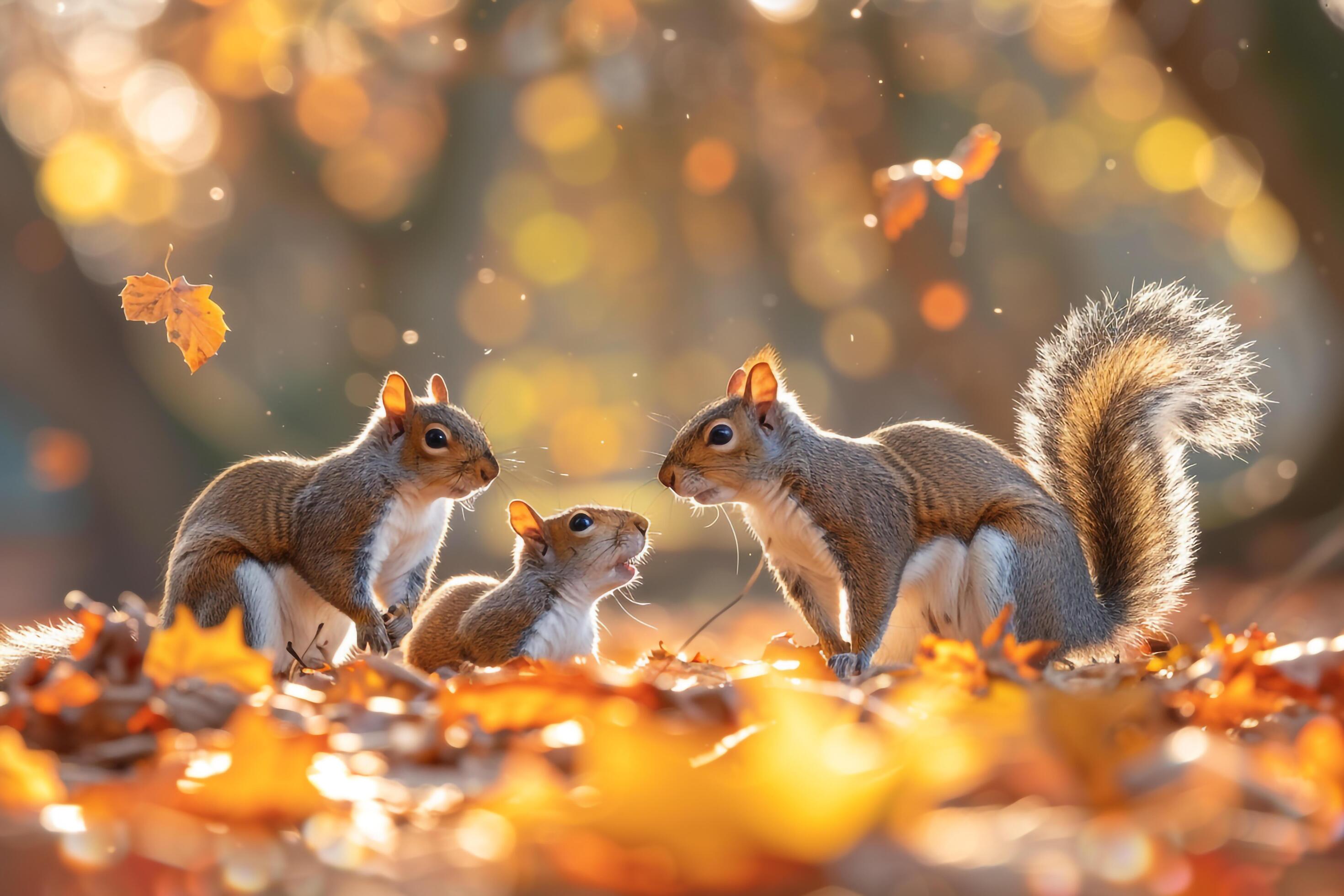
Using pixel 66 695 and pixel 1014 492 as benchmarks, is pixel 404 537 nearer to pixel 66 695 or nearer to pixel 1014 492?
pixel 66 695

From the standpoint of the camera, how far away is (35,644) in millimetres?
2666

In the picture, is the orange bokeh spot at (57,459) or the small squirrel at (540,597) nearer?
the small squirrel at (540,597)

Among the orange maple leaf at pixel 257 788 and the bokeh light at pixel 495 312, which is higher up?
the bokeh light at pixel 495 312

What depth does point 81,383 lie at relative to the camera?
641cm

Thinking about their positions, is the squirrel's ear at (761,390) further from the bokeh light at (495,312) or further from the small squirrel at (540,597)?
the bokeh light at (495,312)

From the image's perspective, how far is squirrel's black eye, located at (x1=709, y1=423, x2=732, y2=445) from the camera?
2.79 metres

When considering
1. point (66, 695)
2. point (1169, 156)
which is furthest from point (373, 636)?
point (1169, 156)

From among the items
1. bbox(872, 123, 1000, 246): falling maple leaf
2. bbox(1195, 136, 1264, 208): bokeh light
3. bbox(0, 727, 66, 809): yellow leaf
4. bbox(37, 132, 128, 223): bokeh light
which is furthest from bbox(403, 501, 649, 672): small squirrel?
bbox(1195, 136, 1264, 208): bokeh light

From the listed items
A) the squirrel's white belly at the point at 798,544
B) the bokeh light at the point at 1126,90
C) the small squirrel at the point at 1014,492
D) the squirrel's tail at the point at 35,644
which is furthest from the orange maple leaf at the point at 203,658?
the bokeh light at the point at 1126,90

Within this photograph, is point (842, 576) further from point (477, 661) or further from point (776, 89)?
point (776, 89)

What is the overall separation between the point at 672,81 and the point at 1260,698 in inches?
365

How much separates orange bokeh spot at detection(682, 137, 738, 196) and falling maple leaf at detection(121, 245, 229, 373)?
789 centimetres

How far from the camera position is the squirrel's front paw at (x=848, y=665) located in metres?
2.41

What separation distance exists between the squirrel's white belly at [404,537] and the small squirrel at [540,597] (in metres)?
0.12
